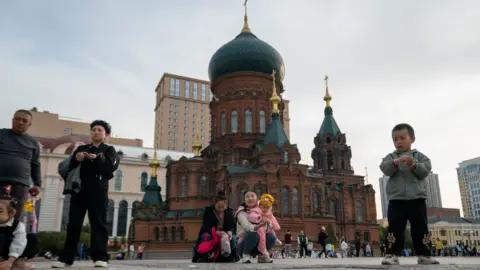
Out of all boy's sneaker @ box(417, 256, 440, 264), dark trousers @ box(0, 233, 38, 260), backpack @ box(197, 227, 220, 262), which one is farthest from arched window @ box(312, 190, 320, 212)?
dark trousers @ box(0, 233, 38, 260)

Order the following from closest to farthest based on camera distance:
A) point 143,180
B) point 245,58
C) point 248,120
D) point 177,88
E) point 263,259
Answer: point 263,259, point 248,120, point 245,58, point 143,180, point 177,88

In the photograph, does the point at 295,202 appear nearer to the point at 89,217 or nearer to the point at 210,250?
the point at 210,250

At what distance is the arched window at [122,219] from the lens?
60156 millimetres

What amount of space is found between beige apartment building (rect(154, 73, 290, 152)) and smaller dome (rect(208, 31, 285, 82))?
200ft

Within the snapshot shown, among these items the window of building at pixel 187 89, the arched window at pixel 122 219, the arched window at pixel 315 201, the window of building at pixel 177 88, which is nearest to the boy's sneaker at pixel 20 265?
the arched window at pixel 315 201

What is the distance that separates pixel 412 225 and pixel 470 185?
120194mm

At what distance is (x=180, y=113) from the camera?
104 m

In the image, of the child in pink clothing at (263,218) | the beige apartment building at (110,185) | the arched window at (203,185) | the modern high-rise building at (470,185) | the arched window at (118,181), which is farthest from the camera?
the modern high-rise building at (470,185)

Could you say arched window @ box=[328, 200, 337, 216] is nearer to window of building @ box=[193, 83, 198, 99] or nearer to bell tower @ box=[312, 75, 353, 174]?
bell tower @ box=[312, 75, 353, 174]

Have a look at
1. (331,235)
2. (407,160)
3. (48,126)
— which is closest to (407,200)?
(407,160)

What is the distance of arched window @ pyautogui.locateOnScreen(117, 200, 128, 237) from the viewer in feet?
197

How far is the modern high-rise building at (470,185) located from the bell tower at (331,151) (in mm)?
84295

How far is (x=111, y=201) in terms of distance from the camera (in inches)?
2399

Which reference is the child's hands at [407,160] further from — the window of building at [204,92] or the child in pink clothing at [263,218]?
the window of building at [204,92]
